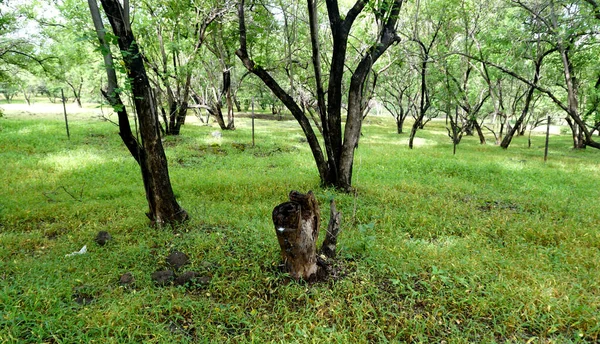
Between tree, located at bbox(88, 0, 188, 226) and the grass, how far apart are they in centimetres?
40

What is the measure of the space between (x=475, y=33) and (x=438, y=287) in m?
16.3

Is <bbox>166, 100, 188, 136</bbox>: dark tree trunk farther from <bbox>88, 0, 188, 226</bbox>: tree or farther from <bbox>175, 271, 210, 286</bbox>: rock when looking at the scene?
<bbox>175, 271, 210, 286</bbox>: rock

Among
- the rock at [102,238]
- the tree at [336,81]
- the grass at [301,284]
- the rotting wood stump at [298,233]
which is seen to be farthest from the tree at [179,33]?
the rotting wood stump at [298,233]

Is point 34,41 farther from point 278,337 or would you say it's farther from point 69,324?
point 278,337

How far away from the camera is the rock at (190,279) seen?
3531 mm

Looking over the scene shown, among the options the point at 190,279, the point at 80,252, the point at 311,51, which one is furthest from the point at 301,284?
the point at 311,51

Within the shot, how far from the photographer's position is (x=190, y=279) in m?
3.57

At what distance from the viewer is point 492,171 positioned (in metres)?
9.67

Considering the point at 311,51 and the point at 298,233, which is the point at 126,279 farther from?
the point at 311,51

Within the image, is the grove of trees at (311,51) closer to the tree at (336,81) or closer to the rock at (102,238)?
the tree at (336,81)

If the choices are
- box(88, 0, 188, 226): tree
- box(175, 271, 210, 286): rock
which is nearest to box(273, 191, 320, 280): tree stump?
box(175, 271, 210, 286): rock

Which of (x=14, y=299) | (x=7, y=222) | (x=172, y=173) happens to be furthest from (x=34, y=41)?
(x=14, y=299)

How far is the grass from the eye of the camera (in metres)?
2.89

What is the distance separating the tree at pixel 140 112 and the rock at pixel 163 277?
1420 millimetres
